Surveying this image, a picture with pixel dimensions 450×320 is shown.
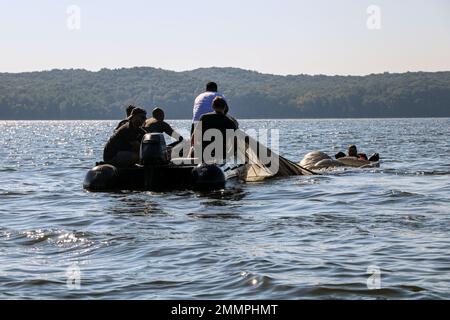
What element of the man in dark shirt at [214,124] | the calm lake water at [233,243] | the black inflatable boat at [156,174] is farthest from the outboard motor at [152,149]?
the man in dark shirt at [214,124]

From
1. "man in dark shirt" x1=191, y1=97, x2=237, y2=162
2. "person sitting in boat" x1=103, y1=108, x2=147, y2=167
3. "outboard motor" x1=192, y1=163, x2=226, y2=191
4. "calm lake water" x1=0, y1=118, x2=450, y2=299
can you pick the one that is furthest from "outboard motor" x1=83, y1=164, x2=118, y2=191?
"man in dark shirt" x1=191, y1=97, x2=237, y2=162

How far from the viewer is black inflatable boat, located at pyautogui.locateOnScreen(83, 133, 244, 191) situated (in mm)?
15719

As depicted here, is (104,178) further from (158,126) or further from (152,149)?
(158,126)

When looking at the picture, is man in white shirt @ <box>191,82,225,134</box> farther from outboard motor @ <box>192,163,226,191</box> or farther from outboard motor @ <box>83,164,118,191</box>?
outboard motor @ <box>83,164,118,191</box>

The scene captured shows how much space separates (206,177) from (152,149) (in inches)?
45.6

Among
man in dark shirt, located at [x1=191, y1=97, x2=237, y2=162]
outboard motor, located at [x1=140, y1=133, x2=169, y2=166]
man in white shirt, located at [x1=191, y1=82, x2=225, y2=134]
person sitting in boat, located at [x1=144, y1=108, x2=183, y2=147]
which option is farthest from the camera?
person sitting in boat, located at [x1=144, y1=108, x2=183, y2=147]

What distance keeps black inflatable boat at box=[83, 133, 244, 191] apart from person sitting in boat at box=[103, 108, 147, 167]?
313 millimetres

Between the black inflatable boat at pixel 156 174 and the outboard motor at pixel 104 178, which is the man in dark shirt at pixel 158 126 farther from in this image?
the outboard motor at pixel 104 178

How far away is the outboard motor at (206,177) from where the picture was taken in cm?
1580

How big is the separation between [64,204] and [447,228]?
7057 mm

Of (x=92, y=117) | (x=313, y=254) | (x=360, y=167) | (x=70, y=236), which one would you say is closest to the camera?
(x=313, y=254)

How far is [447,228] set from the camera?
11.4m

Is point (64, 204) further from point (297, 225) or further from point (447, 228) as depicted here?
point (447, 228)
